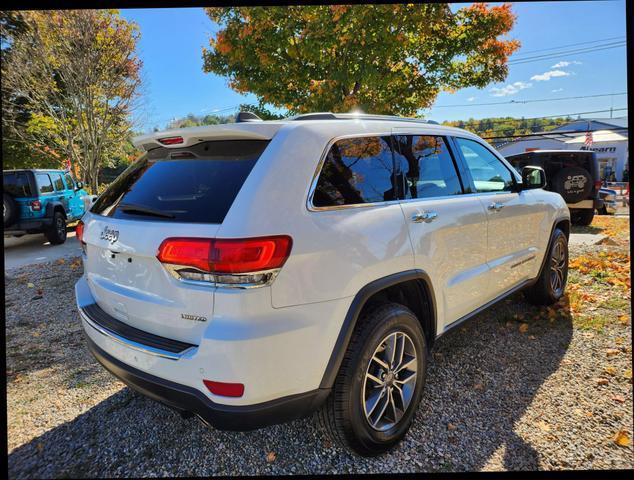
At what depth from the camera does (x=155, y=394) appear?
6.39ft

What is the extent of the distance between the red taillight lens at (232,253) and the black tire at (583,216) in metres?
10.9

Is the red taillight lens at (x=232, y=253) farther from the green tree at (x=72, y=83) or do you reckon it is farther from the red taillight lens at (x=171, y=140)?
the green tree at (x=72, y=83)

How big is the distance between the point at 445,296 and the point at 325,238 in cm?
121

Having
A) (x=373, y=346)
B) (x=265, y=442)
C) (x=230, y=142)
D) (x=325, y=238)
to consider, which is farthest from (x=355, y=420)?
(x=230, y=142)

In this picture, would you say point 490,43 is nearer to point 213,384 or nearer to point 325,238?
point 325,238

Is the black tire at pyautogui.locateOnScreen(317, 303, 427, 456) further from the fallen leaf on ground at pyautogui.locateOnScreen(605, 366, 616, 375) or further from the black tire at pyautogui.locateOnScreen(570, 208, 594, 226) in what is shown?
the black tire at pyautogui.locateOnScreen(570, 208, 594, 226)

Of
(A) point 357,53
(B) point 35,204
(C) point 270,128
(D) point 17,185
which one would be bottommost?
(B) point 35,204

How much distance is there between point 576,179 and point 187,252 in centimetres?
1106

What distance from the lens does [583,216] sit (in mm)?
10281

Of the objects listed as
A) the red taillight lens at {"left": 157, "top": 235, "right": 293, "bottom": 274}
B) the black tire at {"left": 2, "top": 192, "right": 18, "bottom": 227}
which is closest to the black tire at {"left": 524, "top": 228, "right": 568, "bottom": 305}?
the red taillight lens at {"left": 157, "top": 235, "right": 293, "bottom": 274}

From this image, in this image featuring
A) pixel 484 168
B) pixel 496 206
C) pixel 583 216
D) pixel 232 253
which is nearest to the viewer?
pixel 232 253

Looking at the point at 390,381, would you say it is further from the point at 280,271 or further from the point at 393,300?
the point at 280,271

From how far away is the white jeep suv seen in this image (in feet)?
5.73

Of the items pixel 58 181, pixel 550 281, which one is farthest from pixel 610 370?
pixel 58 181
